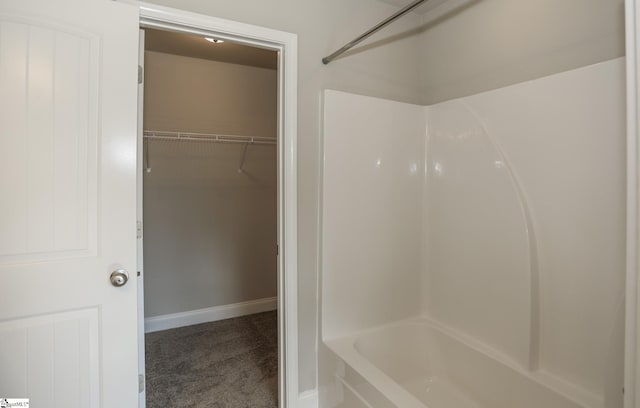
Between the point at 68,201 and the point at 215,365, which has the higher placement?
the point at 68,201

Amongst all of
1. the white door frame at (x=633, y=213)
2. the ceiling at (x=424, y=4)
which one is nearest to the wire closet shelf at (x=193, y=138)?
the ceiling at (x=424, y=4)

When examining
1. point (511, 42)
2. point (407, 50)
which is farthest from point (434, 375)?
point (407, 50)

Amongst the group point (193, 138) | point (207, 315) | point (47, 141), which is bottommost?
point (207, 315)

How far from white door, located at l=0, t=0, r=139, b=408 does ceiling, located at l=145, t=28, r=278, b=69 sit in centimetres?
131

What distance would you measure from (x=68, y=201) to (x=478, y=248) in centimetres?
199

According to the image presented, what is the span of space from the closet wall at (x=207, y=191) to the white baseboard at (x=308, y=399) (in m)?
1.65

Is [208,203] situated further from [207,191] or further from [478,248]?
[478,248]

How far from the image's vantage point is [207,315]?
317 cm

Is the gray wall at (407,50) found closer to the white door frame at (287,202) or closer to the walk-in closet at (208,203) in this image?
the white door frame at (287,202)

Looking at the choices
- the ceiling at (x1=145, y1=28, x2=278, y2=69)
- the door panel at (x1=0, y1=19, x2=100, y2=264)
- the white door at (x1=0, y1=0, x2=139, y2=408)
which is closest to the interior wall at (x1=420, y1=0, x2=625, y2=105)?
the ceiling at (x1=145, y1=28, x2=278, y2=69)

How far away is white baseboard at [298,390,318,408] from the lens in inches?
72.1

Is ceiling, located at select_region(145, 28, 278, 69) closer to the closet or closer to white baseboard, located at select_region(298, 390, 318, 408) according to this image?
the closet

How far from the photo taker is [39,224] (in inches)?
48.4

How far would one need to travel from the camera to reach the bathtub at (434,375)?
1442 millimetres
